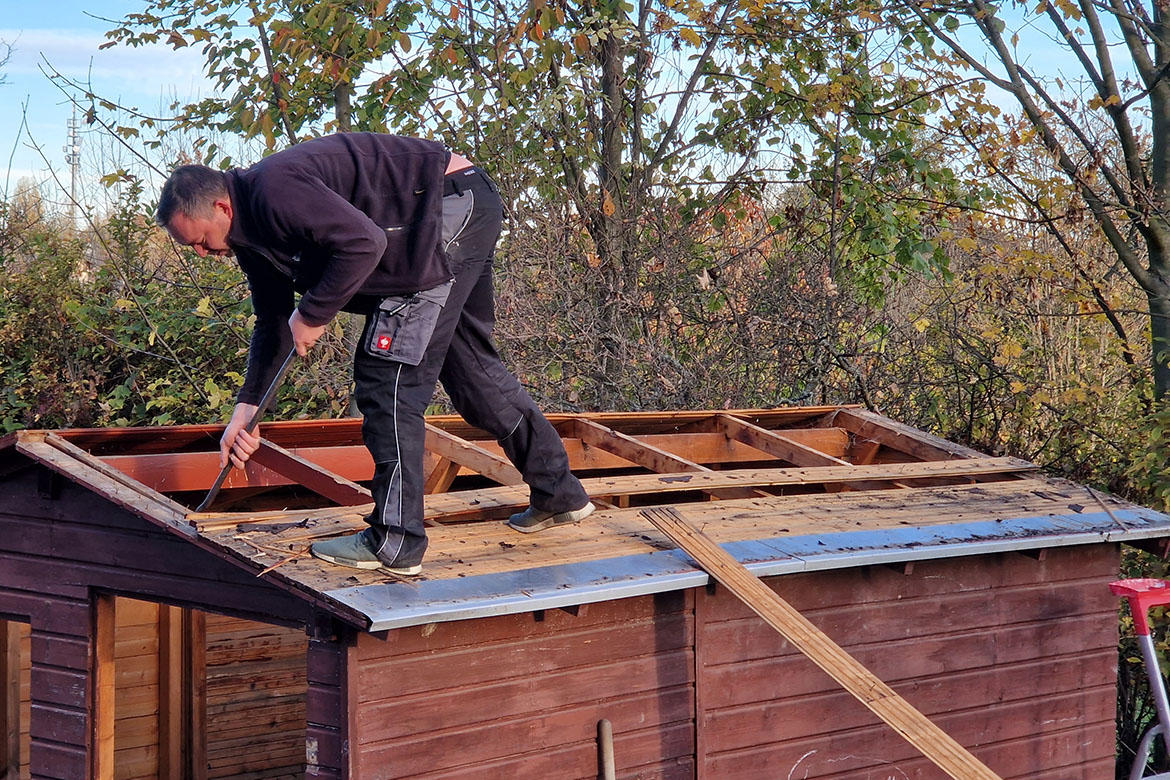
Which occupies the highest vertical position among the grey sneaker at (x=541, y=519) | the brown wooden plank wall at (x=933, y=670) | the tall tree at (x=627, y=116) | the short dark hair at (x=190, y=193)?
the tall tree at (x=627, y=116)

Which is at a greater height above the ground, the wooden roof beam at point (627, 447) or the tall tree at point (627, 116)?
the tall tree at point (627, 116)

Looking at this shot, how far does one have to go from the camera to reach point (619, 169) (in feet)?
32.5

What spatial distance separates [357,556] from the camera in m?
3.18

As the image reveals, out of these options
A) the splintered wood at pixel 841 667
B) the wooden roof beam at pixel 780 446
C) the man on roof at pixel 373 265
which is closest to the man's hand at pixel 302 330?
the man on roof at pixel 373 265

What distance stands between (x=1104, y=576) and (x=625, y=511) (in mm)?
2344

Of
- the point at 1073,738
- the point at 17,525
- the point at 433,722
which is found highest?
the point at 17,525

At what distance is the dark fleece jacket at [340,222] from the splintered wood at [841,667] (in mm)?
1366

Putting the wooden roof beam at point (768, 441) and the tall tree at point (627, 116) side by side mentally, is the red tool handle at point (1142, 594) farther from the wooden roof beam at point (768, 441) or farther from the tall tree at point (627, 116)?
the tall tree at point (627, 116)

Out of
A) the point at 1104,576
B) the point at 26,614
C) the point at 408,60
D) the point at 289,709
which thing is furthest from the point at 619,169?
the point at 26,614

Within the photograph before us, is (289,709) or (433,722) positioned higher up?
(433,722)

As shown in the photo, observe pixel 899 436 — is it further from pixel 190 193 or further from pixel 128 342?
pixel 128 342

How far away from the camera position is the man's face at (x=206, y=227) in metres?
2.93

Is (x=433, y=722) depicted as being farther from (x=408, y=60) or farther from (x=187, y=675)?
(x=408, y=60)

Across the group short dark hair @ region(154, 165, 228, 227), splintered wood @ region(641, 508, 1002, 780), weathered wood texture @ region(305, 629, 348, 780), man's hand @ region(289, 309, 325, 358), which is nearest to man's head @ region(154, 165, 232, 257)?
short dark hair @ region(154, 165, 228, 227)
